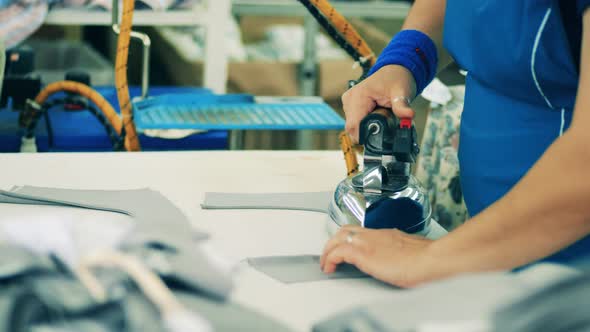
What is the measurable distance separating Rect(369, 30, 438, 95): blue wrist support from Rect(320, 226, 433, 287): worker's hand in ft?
1.20

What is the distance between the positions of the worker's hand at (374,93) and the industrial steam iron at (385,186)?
9 cm

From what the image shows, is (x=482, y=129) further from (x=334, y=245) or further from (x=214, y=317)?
(x=214, y=317)

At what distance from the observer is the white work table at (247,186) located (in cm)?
96

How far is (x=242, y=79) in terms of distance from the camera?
3.27 m

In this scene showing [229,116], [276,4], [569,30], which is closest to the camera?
[569,30]

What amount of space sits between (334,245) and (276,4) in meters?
2.03

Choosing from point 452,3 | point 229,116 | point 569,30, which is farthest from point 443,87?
point 569,30

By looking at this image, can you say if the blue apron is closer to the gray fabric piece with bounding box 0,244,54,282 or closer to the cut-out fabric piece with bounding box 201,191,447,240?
the cut-out fabric piece with bounding box 201,191,447,240

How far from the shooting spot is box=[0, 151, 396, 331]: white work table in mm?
955

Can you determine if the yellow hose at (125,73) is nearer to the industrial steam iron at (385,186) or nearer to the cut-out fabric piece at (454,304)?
the industrial steam iron at (385,186)

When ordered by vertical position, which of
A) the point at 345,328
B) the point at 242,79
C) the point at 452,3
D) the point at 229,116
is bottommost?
the point at 242,79

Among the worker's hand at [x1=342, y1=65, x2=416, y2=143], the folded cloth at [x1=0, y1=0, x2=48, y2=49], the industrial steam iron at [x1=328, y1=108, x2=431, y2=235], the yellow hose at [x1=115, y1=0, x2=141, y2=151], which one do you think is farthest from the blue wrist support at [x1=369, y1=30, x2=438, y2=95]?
the folded cloth at [x1=0, y1=0, x2=48, y2=49]

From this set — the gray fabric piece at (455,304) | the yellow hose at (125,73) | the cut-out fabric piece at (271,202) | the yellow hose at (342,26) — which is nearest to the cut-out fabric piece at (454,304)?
the gray fabric piece at (455,304)

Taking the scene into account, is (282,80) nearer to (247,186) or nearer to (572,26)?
(247,186)
